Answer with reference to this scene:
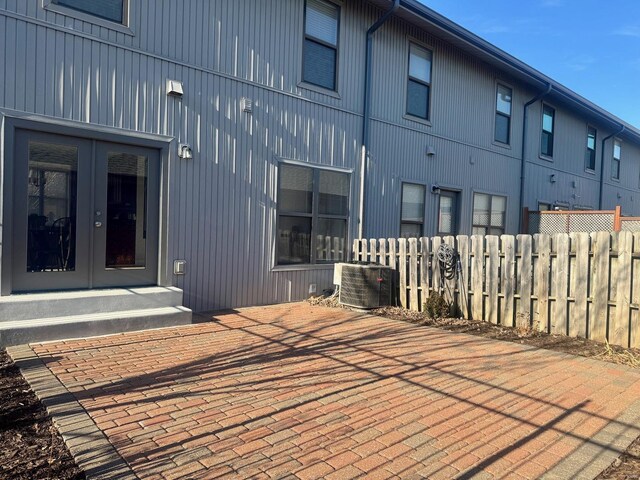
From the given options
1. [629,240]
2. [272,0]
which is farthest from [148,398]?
[272,0]

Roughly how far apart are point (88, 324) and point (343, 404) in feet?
10.4

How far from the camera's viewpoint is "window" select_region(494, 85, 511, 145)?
12.2 metres

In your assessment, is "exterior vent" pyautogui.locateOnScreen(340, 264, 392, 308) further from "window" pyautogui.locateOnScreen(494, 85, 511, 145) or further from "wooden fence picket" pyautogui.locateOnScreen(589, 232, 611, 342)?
"window" pyautogui.locateOnScreen(494, 85, 511, 145)

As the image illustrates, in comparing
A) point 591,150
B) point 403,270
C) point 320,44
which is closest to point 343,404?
point 403,270

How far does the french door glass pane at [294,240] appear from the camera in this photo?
307 inches

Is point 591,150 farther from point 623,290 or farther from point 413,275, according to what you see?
point 623,290

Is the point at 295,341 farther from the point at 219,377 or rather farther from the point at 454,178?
the point at 454,178

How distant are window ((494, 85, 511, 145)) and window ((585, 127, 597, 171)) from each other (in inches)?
202

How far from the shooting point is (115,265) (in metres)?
6.03

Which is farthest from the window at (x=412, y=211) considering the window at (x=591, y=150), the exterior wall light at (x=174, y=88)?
the window at (x=591, y=150)

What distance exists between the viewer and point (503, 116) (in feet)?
40.6

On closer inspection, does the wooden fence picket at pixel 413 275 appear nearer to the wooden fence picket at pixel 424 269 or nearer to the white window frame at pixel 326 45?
the wooden fence picket at pixel 424 269

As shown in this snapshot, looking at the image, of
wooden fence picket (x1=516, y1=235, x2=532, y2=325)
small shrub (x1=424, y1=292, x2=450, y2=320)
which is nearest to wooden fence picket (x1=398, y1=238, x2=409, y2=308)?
small shrub (x1=424, y1=292, x2=450, y2=320)

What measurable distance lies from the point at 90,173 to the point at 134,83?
4.21ft
